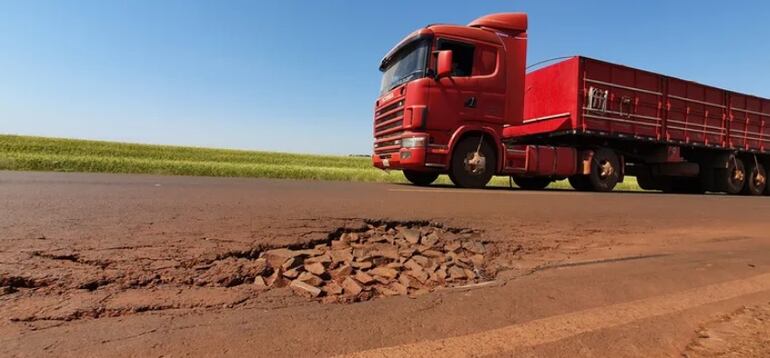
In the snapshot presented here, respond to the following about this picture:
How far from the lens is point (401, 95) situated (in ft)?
29.6

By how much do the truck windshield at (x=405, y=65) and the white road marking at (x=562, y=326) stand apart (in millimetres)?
6290

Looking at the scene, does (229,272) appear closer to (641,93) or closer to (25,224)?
(25,224)

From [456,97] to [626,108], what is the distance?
470 centimetres

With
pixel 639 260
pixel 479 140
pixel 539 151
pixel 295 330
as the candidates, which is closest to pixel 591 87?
pixel 539 151

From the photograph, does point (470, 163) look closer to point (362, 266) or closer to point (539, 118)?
point (539, 118)

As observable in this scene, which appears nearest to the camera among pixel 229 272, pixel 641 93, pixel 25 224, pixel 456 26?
pixel 229 272

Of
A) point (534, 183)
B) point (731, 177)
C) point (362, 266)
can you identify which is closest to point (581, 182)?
point (534, 183)

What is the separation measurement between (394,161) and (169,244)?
633 centimetres

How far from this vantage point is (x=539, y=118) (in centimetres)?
1103

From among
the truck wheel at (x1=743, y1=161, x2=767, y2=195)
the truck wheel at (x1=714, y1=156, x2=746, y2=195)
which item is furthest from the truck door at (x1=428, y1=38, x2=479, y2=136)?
the truck wheel at (x1=743, y1=161, x2=767, y2=195)

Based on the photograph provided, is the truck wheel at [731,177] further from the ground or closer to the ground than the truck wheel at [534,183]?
further from the ground

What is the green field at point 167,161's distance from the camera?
1511 centimetres

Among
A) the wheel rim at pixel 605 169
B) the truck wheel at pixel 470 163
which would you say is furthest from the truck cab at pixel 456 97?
the wheel rim at pixel 605 169

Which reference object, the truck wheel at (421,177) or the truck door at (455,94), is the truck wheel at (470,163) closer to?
the truck door at (455,94)
